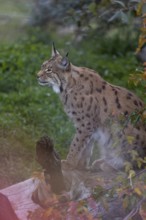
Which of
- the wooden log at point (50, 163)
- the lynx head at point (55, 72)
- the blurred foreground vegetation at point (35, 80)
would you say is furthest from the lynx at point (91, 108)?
the wooden log at point (50, 163)

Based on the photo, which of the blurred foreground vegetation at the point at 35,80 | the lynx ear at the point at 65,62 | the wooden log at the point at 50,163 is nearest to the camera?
the wooden log at the point at 50,163

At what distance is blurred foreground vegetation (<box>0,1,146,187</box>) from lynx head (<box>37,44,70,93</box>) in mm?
904

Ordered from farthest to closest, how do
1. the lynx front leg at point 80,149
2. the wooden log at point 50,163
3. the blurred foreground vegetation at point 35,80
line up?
the blurred foreground vegetation at point 35,80 < the lynx front leg at point 80,149 < the wooden log at point 50,163

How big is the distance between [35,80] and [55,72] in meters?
3.24

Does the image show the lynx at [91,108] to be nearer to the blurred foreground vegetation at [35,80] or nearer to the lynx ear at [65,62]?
the lynx ear at [65,62]

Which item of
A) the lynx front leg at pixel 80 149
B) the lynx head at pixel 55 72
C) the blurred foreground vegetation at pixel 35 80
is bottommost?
the blurred foreground vegetation at pixel 35 80

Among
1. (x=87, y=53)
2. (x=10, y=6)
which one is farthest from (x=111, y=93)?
(x=10, y=6)

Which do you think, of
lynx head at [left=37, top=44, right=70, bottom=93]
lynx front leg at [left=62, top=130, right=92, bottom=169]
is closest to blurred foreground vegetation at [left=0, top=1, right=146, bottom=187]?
lynx front leg at [left=62, top=130, right=92, bottom=169]

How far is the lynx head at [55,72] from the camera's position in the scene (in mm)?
8328

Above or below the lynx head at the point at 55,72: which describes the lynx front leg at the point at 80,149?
below

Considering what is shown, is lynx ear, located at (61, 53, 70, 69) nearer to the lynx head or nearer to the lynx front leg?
the lynx head

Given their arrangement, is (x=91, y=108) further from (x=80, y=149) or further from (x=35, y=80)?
(x=35, y=80)

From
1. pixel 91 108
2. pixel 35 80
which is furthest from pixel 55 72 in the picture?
pixel 35 80

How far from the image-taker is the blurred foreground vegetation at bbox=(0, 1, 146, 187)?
8867mm
